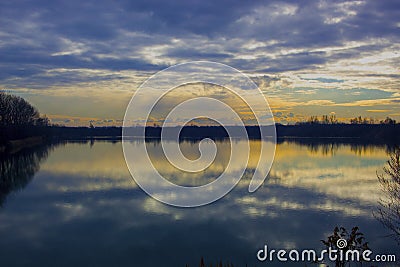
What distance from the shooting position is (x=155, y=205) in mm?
11516

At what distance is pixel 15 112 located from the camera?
49250 millimetres

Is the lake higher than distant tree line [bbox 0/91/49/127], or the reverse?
distant tree line [bbox 0/91/49/127]

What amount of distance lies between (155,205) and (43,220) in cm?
333

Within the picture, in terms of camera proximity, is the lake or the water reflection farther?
the water reflection

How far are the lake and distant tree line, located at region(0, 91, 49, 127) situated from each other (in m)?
31.3

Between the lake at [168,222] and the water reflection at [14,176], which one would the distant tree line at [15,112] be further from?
the lake at [168,222]

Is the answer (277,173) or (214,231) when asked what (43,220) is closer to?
(214,231)

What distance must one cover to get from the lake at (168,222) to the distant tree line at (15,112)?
31.3 metres

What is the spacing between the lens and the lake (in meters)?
7.52

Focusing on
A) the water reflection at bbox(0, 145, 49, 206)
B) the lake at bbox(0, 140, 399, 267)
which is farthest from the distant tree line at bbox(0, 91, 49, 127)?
the lake at bbox(0, 140, 399, 267)

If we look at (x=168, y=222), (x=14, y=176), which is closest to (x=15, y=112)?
(x=14, y=176)

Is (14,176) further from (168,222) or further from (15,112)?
(15,112)

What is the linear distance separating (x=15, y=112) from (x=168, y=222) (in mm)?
47023

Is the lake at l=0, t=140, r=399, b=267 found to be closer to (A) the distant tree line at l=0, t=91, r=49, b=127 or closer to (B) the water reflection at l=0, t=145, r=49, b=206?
(B) the water reflection at l=0, t=145, r=49, b=206
